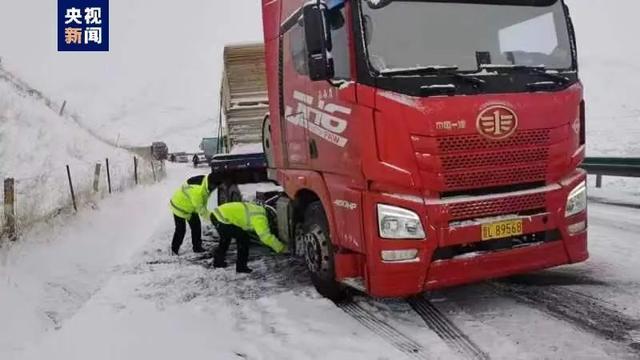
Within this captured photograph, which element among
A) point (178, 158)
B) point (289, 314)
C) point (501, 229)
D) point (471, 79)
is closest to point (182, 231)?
point (289, 314)

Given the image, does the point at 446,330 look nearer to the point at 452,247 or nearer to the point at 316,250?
the point at 452,247

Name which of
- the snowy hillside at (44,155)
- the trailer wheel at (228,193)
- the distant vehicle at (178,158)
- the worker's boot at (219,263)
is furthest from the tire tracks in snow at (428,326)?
the distant vehicle at (178,158)

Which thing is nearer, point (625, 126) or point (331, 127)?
point (331, 127)

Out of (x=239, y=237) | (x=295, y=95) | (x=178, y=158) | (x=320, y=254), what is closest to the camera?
(x=320, y=254)

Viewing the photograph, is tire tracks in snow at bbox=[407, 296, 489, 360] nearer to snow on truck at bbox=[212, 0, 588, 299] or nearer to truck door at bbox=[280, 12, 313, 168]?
snow on truck at bbox=[212, 0, 588, 299]

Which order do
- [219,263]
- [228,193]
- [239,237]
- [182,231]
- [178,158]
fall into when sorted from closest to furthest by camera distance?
[239,237] → [219,263] → [182,231] → [228,193] → [178,158]

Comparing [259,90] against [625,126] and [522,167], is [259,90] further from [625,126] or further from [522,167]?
[625,126]

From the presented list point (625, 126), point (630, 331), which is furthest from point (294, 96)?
point (625, 126)

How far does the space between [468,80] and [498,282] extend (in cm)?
214

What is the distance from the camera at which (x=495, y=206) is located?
400cm

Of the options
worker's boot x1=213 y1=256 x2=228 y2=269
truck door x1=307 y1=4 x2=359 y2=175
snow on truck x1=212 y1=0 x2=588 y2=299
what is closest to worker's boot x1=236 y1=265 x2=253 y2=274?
worker's boot x1=213 y1=256 x2=228 y2=269

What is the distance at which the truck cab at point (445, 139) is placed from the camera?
3832 mm

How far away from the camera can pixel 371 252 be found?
3945 millimetres

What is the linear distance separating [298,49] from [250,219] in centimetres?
200
